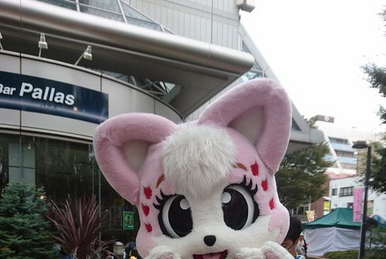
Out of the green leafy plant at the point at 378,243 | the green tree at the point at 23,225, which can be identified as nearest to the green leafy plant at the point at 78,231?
the green tree at the point at 23,225

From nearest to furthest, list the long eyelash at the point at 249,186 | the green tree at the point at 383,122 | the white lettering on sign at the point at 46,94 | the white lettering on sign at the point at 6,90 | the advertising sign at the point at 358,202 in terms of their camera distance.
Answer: the long eyelash at the point at 249,186 → the white lettering on sign at the point at 6,90 → the white lettering on sign at the point at 46,94 → the green tree at the point at 383,122 → the advertising sign at the point at 358,202

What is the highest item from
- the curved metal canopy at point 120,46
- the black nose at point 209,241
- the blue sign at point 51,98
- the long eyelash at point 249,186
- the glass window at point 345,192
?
the curved metal canopy at point 120,46

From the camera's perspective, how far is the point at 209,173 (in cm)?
170

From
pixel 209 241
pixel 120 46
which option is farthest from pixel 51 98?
pixel 209 241

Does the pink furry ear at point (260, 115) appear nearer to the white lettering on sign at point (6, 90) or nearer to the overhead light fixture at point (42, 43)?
the overhead light fixture at point (42, 43)

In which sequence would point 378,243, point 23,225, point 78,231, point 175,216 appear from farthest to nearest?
point 378,243
point 78,231
point 23,225
point 175,216

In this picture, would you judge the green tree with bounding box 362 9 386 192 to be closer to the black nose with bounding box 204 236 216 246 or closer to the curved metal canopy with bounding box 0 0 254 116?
the curved metal canopy with bounding box 0 0 254 116

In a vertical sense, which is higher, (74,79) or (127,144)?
(74,79)

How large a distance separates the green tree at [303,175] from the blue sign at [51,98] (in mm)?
13862

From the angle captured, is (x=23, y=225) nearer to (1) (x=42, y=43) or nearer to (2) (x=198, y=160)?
(1) (x=42, y=43)

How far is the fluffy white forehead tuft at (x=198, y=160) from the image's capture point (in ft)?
5.57

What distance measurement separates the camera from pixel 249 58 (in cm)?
1038

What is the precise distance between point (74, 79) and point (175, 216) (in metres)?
8.56

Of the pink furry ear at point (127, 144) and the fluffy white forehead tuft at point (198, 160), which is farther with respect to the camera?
the pink furry ear at point (127, 144)
